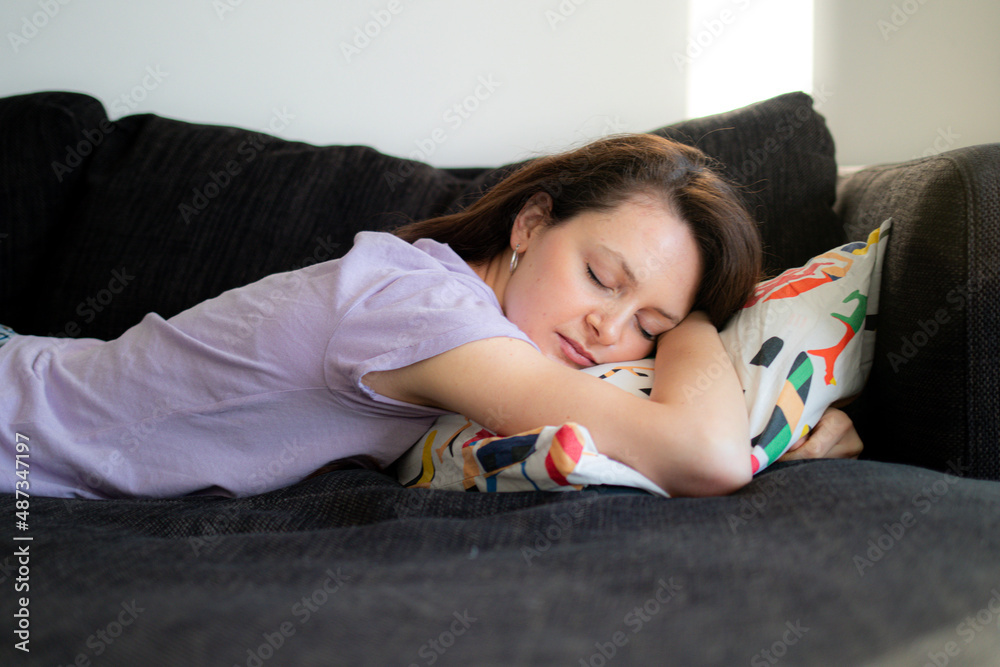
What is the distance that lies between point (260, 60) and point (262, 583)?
1.59 m

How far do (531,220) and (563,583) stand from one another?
0.72 metres

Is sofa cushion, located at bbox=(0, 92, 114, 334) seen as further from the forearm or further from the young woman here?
the forearm

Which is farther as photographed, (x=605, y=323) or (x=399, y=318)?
(x=605, y=323)

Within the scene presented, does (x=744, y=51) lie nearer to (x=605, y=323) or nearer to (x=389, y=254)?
(x=605, y=323)

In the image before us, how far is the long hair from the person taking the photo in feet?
3.39

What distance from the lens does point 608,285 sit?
96 centimetres

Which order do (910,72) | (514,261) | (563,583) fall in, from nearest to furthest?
(563,583)
(514,261)
(910,72)

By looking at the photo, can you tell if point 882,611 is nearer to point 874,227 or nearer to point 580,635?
point 580,635

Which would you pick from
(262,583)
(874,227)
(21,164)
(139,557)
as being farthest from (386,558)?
(21,164)

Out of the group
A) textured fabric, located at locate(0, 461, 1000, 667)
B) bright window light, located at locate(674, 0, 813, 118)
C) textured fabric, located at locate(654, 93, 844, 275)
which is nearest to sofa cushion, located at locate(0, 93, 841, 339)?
textured fabric, located at locate(654, 93, 844, 275)

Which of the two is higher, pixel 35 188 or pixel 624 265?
pixel 35 188

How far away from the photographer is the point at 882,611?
0.46 m

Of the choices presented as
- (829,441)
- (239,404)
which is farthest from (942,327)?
(239,404)

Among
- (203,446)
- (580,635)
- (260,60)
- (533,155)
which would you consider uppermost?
(260,60)
